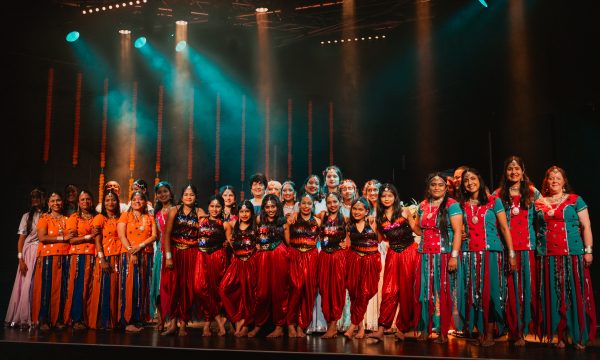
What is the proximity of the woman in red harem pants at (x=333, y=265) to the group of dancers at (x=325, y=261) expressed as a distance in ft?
0.04

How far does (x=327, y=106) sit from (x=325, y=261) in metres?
4.89

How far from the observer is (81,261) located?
5.20 meters

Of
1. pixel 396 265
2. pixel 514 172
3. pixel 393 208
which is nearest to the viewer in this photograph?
pixel 514 172

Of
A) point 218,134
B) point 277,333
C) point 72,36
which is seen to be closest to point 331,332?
point 277,333

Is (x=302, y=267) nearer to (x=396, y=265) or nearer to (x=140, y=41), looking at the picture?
(x=396, y=265)

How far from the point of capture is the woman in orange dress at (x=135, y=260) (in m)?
4.96

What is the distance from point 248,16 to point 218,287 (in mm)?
5554

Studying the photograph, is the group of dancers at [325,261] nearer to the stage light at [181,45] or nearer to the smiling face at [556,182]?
the smiling face at [556,182]

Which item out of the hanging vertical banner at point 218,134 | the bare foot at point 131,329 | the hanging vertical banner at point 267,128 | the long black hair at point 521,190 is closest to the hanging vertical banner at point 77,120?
the hanging vertical banner at point 218,134

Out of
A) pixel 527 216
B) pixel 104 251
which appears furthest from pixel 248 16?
pixel 527 216

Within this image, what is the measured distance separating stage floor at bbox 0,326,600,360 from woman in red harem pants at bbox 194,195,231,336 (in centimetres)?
28

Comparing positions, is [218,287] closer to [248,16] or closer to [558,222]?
[558,222]

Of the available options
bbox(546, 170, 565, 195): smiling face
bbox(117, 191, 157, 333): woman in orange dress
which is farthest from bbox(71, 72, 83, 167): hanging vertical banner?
bbox(546, 170, 565, 195): smiling face

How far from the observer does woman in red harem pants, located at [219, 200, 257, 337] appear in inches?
177
